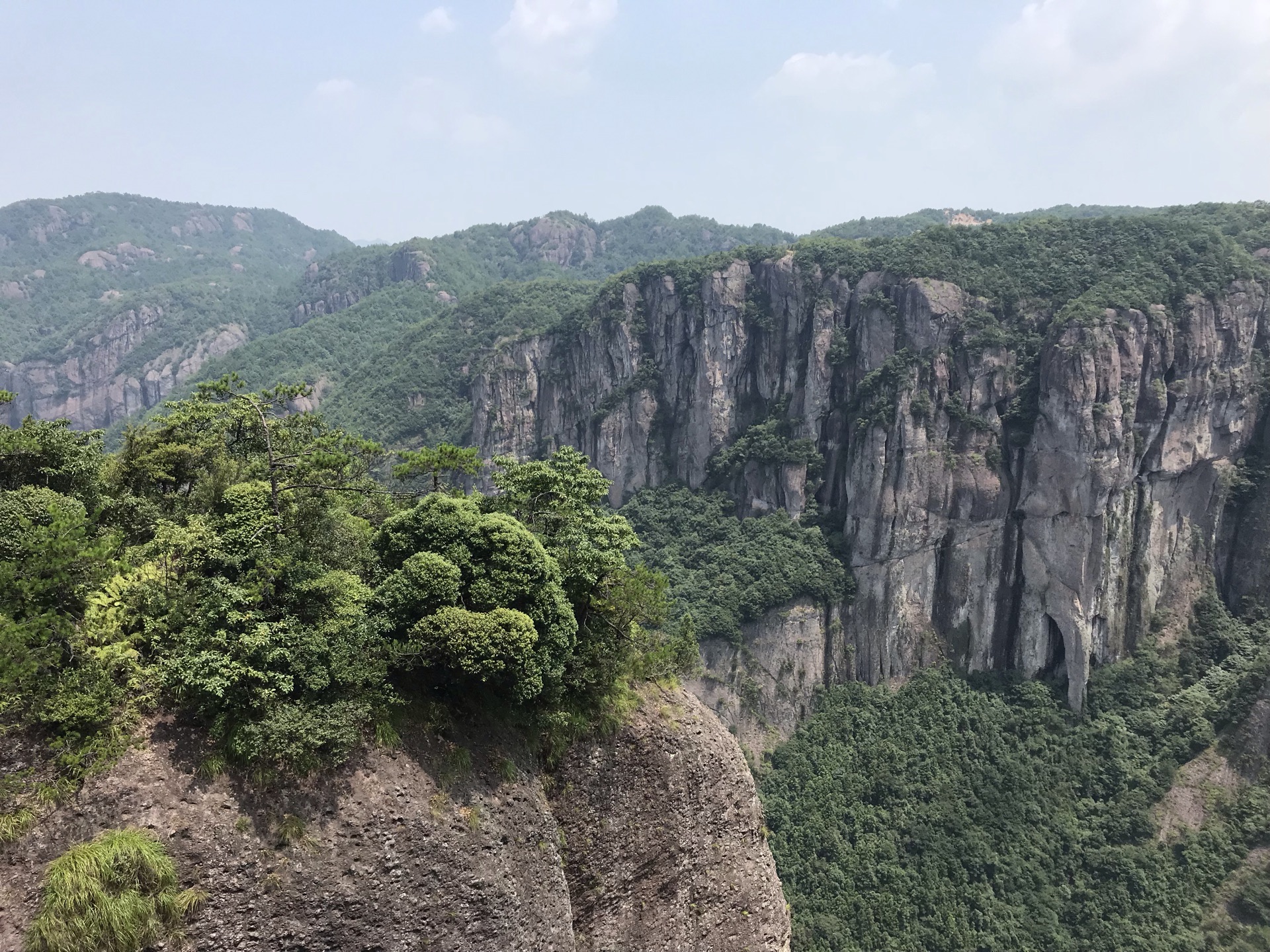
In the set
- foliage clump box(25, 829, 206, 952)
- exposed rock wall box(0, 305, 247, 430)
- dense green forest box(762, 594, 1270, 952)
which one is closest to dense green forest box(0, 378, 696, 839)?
foliage clump box(25, 829, 206, 952)

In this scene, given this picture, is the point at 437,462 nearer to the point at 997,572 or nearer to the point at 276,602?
the point at 276,602

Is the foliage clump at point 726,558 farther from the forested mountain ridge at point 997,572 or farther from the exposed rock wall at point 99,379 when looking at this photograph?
the exposed rock wall at point 99,379

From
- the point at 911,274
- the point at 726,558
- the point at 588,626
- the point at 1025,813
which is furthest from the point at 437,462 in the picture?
the point at 911,274

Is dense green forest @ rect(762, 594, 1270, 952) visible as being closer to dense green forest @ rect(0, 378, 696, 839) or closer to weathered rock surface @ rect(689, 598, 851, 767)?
weathered rock surface @ rect(689, 598, 851, 767)

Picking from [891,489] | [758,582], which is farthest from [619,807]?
[891,489]

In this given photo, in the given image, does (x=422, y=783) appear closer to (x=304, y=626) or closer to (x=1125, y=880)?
(x=304, y=626)
